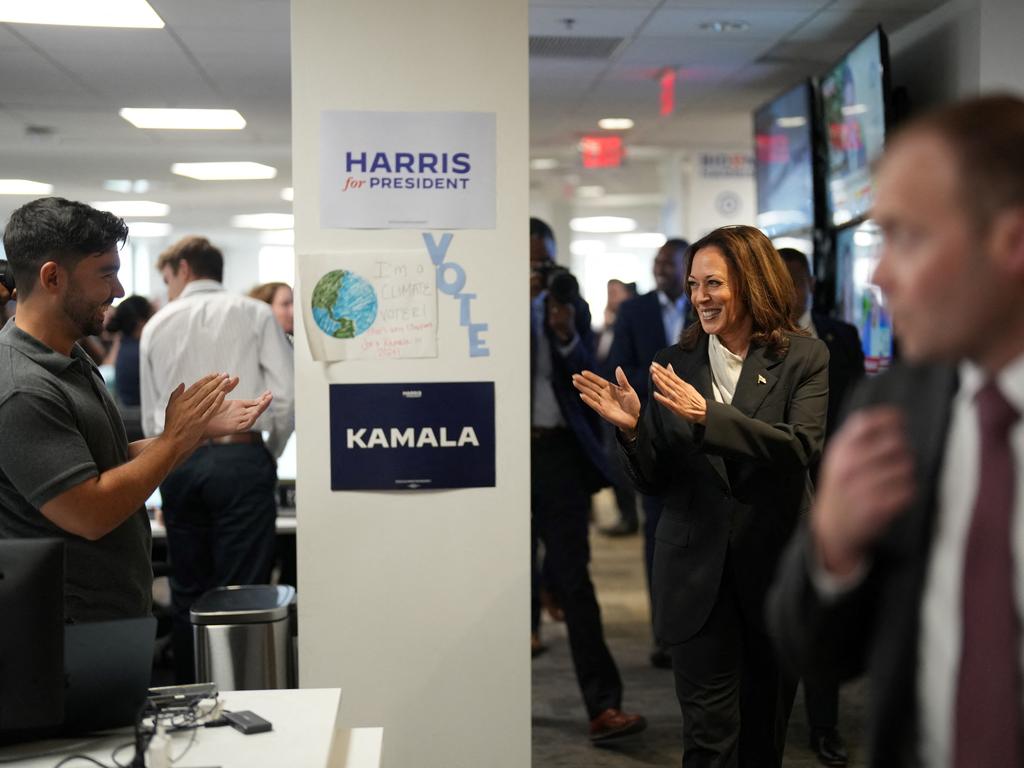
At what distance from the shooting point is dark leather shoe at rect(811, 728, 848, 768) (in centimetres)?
402

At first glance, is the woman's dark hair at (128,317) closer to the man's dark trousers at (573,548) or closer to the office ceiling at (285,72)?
the office ceiling at (285,72)

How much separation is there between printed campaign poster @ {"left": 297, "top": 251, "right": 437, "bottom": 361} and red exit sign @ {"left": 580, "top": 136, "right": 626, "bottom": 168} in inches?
273

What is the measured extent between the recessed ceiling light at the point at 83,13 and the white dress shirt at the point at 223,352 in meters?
1.70

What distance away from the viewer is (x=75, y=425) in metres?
2.33

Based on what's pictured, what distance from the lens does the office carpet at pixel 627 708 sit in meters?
4.14

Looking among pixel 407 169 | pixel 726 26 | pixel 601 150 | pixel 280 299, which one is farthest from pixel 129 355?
pixel 601 150

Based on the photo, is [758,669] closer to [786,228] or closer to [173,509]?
[173,509]

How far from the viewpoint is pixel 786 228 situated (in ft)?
24.5

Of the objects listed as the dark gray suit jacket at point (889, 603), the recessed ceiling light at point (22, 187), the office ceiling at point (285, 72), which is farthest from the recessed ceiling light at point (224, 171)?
the dark gray suit jacket at point (889, 603)

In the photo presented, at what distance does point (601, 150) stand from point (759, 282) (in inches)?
291

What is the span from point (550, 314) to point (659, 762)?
5.61 feet

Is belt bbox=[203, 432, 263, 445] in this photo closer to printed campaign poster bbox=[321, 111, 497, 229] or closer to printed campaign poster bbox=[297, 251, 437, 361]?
printed campaign poster bbox=[297, 251, 437, 361]


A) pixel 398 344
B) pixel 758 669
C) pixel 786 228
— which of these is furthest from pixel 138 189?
pixel 758 669

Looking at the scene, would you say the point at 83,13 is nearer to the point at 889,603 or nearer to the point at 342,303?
the point at 342,303
